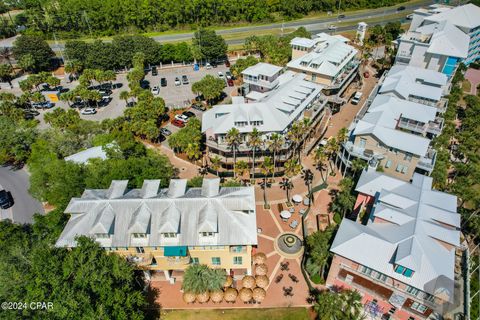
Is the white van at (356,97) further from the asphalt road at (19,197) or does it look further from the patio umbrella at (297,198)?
the asphalt road at (19,197)

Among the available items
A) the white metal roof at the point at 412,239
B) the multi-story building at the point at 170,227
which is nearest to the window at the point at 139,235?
the multi-story building at the point at 170,227

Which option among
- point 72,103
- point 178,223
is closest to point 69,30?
point 72,103

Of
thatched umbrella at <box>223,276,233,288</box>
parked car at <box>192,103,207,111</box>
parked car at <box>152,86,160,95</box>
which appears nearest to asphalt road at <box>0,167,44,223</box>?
thatched umbrella at <box>223,276,233,288</box>

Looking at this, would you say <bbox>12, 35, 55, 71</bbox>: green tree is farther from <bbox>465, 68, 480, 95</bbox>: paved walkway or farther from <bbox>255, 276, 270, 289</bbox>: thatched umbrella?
<bbox>465, 68, 480, 95</bbox>: paved walkway

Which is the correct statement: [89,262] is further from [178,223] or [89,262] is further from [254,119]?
[254,119]

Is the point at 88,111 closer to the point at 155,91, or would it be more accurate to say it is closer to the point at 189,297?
the point at 155,91

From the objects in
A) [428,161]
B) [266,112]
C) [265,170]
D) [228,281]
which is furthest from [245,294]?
[428,161]
